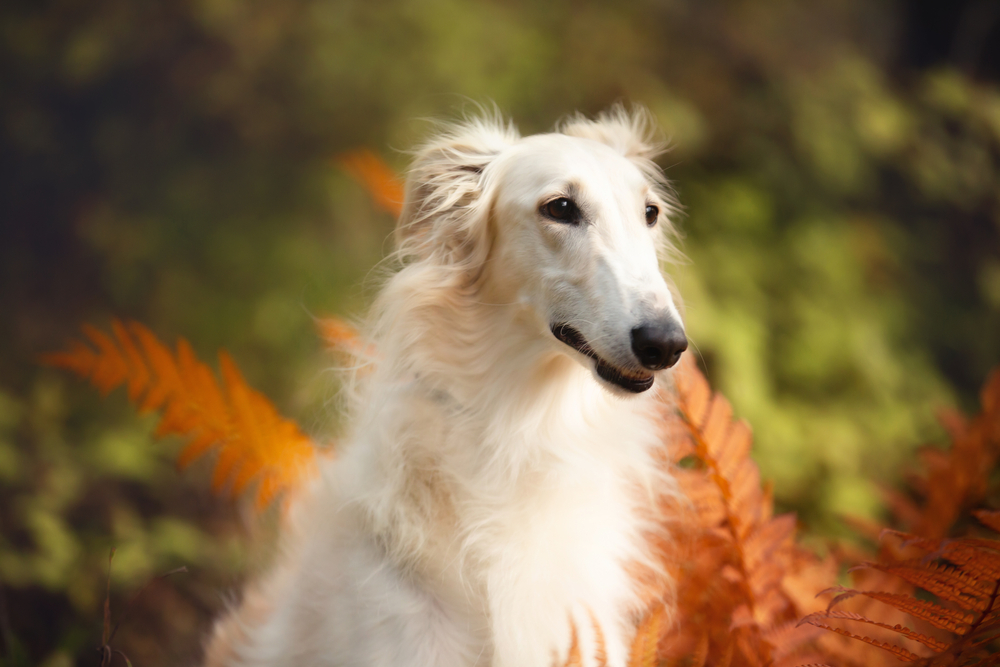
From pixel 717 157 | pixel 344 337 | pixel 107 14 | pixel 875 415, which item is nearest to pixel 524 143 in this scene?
pixel 344 337

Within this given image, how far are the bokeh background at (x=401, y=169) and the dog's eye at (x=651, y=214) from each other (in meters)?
1.77

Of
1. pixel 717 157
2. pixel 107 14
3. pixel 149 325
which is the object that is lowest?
pixel 149 325

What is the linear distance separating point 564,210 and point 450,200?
15.2 inches

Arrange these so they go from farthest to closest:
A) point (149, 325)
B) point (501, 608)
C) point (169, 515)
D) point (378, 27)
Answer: point (378, 27), point (149, 325), point (169, 515), point (501, 608)

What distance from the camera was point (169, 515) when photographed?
3.64 m

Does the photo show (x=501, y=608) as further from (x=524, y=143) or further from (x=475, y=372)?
(x=524, y=143)

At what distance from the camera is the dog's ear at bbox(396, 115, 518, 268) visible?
1.99 metres

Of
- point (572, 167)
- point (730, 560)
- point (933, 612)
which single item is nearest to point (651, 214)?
point (572, 167)

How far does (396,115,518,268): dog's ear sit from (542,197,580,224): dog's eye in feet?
0.86

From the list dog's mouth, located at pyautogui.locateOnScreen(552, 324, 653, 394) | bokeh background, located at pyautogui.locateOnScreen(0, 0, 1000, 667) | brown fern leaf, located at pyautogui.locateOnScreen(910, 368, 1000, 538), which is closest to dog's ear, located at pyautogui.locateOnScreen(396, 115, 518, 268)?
dog's mouth, located at pyautogui.locateOnScreen(552, 324, 653, 394)

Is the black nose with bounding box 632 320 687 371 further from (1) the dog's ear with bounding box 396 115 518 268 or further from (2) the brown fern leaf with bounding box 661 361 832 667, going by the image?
(1) the dog's ear with bounding box 396 115 518 268

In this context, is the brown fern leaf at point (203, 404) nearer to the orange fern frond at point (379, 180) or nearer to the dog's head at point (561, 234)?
the dog's head at point (561, 234)

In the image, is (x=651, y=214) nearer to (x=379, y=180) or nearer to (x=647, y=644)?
(x=647, y=644)

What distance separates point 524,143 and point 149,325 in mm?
3135
